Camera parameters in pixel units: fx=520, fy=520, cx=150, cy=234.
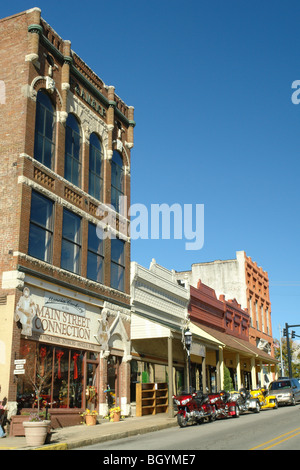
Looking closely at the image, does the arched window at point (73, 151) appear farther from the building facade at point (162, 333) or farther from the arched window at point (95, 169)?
the building facade at point (162, 333)

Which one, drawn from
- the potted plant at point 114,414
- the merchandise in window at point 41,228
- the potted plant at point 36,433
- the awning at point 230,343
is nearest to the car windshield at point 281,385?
the awning at point 230,343

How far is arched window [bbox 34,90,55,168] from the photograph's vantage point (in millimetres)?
20808

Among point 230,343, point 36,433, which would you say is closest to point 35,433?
point 36,433

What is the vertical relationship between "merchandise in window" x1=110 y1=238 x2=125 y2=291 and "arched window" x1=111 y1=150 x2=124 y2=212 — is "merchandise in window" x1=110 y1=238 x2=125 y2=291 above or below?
below

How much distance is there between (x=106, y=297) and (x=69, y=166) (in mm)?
6143

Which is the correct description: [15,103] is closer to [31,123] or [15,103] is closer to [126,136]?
[31,123]

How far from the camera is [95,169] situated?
25266 millimetres

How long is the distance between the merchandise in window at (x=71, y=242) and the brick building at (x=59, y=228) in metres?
0.05

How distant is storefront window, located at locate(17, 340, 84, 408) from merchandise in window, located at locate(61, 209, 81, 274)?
355 cm

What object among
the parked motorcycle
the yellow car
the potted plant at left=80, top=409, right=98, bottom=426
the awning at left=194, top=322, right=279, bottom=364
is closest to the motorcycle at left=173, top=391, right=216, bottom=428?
the potted plant at left=80, top=409, right=98, bottom=426

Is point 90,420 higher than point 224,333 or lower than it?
lower

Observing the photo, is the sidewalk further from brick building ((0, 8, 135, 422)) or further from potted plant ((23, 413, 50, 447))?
brick building ((0, 8, 135, 422))

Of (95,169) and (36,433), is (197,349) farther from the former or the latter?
(36,433)

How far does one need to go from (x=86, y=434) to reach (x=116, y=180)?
1424 cm
